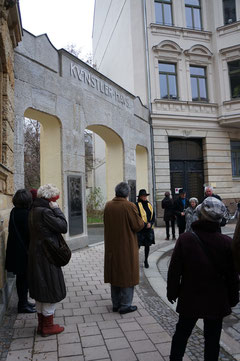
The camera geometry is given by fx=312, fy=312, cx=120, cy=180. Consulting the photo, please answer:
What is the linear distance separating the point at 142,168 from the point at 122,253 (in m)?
10.5

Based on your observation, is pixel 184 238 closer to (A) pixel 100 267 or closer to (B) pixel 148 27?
(A) pixel 100 267

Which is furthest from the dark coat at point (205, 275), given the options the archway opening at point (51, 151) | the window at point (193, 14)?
the window at point (193, 14)

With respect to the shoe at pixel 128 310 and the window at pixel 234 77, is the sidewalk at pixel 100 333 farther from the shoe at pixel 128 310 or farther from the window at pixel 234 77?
the window at pixel 234 77

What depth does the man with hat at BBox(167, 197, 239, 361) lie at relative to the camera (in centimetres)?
242

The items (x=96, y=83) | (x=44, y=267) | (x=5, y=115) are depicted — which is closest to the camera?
(x=44, y=267)

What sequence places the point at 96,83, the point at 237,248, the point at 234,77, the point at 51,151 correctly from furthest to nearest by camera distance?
the point at 234,77
the point at 96,83
the point at 51,151
the point at 237,248

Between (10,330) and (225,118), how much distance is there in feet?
47.6

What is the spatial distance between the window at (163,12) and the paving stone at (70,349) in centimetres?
1580

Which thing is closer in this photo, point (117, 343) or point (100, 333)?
point (117, 343)

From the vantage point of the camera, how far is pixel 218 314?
7.90ft

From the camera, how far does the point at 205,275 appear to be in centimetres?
243

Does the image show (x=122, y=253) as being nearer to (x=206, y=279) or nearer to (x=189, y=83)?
(x=206, y=279)

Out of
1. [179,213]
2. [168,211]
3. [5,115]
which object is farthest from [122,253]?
[168,211]

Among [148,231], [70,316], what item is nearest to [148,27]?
[148,231]
